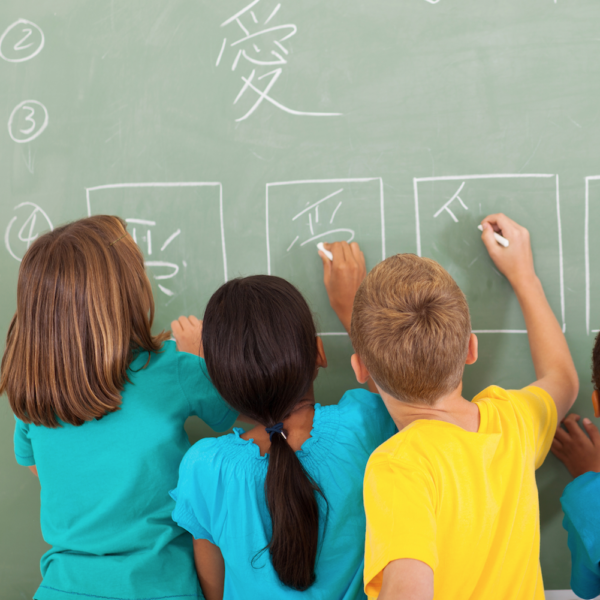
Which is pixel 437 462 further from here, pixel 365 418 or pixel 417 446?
pixel 365 418

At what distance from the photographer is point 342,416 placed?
0.79m

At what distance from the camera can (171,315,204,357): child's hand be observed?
1062mm

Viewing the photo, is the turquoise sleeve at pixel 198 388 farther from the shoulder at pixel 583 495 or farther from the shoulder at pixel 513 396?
the shoulder at pixel 583 495

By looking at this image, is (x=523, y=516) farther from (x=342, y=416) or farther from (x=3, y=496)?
(x=3, y=496)

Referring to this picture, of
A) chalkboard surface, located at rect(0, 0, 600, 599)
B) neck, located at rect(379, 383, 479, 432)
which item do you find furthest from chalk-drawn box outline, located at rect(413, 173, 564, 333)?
neck, located at rect(379, 383, 479, 432)

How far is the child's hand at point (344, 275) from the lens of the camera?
Result: 1.00 m

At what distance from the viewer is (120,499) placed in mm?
824

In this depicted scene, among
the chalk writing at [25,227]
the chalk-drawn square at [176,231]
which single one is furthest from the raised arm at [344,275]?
the chalk writing at [25,227]

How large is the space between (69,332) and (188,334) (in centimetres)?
31

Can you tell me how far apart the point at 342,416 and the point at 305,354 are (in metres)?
0.13

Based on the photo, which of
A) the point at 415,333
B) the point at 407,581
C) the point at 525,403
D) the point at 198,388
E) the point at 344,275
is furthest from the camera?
the point at 344,275

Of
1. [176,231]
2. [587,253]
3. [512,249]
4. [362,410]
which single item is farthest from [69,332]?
[587,253]

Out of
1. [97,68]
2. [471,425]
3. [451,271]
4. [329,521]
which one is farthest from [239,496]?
[97,68]

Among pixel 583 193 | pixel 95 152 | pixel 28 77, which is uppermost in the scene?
pixel 28 77
